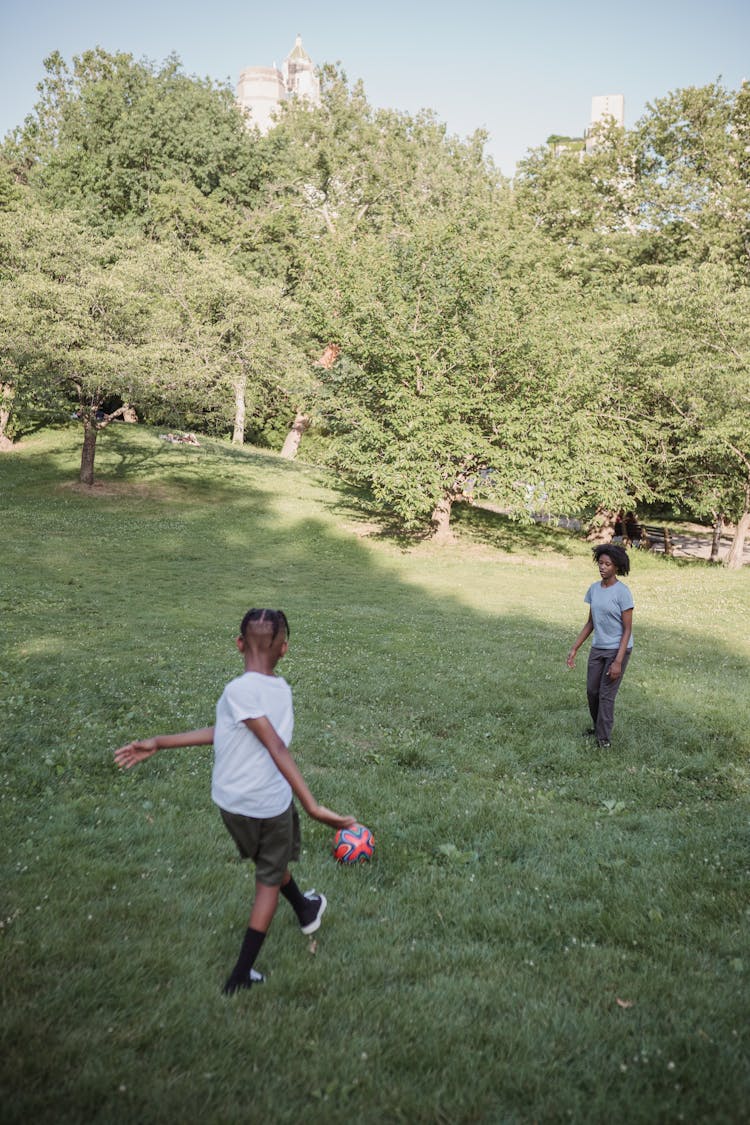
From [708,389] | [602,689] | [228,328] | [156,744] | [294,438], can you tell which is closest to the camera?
[156,744]

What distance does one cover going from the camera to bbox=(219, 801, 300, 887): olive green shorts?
4.48 meters

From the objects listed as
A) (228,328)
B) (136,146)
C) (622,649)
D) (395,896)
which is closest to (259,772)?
(395,896)

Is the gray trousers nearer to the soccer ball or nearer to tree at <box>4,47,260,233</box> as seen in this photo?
the soccer ball

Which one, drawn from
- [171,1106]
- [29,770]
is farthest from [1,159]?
[171,1106]

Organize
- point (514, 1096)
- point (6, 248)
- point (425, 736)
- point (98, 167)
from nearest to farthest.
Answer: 1. point (514, 1096)
2. point (425, 736)
3. point (6, 248)
4. point (98, 167)

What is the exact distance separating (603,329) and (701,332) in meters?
3.89

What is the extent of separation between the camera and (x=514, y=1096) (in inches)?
143

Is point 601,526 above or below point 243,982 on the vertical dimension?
above

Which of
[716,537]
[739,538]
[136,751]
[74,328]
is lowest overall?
[136,751]

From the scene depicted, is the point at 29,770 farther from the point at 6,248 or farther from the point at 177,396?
the point at 6,248

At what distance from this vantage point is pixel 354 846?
634 centimetres

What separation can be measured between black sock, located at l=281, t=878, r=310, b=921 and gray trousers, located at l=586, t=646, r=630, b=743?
585 cm

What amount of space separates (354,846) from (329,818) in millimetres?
1902

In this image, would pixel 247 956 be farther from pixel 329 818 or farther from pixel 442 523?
pixel 442 523
